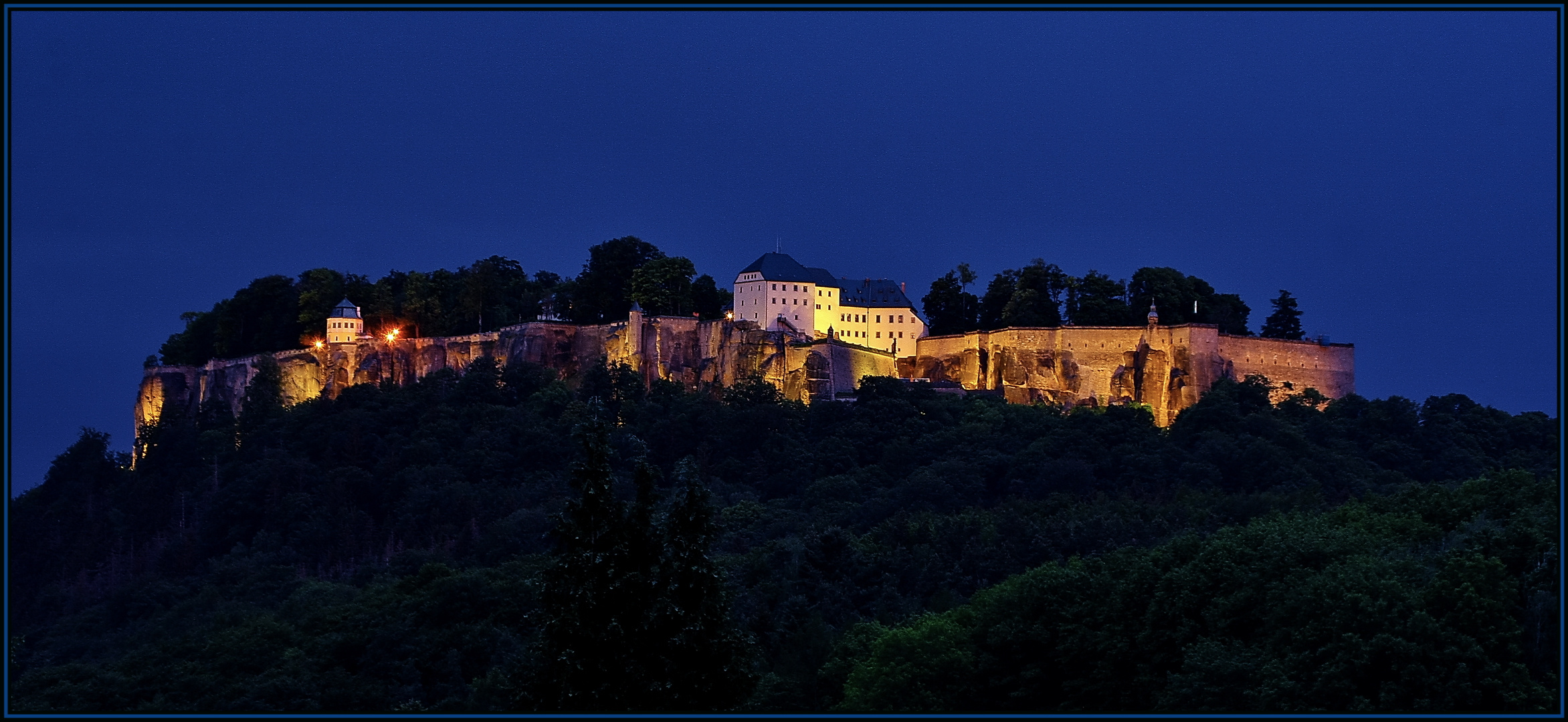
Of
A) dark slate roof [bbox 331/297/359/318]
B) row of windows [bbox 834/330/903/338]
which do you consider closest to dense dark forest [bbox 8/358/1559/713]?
dark slate roof [bbox 331/297/359/318]

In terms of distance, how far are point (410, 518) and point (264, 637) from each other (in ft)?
80.9

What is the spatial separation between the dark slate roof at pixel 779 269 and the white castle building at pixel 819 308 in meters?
0.03

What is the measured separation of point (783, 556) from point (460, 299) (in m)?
47.3

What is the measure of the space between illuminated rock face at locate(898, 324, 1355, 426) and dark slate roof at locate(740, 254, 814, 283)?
10.1 m

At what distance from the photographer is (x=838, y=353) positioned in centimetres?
9519

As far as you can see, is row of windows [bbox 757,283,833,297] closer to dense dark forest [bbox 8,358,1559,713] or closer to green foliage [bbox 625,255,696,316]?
green foliage [bbox 625,255,696,316]

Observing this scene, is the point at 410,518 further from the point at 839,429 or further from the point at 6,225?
the point at 6,225

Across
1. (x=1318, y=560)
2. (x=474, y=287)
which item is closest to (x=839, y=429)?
(x=474, y=287)

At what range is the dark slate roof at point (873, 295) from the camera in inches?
4001

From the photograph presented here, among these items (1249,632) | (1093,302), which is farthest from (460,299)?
(1249,632)

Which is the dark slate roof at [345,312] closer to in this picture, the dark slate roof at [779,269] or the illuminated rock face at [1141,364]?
the dark slate roof at [779,269]

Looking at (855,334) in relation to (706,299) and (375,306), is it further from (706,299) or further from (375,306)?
(375,306)

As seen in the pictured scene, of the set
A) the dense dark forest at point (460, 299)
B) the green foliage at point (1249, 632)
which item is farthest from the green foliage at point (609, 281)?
the green foliage at point (1249, 632)

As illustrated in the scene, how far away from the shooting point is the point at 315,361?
103m
